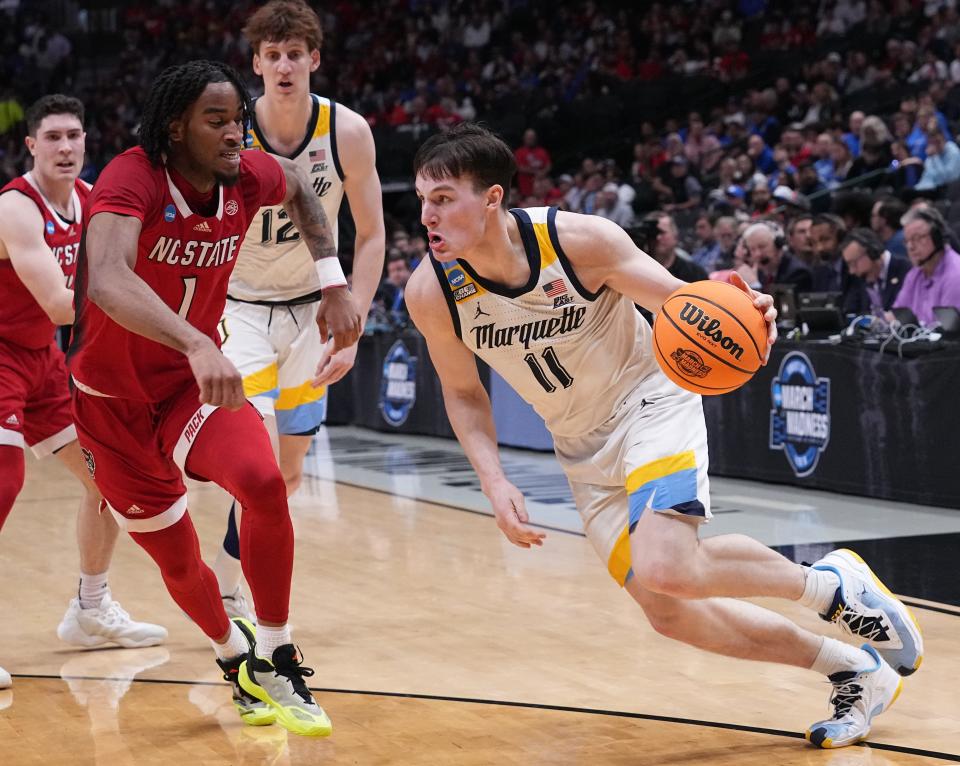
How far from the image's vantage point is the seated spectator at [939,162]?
12.2 metres

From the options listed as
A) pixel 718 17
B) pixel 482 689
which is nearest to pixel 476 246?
pixel 482 689

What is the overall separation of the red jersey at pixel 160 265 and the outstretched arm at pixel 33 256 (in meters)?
0.80

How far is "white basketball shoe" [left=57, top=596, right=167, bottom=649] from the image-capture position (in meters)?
5.25

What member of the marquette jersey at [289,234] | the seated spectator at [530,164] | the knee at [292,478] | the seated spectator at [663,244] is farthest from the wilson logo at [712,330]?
the seated spectator at [530,164]

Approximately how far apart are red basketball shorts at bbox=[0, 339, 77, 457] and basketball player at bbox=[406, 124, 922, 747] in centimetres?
Result: 183

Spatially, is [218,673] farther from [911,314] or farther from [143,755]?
[911,314]

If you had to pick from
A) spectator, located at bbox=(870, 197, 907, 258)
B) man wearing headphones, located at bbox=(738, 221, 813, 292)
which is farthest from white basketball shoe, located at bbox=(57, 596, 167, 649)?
spectator, located at bbox=(870, 197, 907, 258)

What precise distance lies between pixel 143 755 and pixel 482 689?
1.14 m

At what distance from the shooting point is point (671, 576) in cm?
359

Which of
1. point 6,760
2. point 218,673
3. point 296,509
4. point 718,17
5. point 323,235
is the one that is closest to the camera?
point 6,760

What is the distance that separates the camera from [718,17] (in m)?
19.9

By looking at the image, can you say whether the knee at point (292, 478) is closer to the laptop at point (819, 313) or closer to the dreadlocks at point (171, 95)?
the dreadlocks at point (171, 95)

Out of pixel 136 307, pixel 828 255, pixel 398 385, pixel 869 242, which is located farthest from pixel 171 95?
pixel 398 385

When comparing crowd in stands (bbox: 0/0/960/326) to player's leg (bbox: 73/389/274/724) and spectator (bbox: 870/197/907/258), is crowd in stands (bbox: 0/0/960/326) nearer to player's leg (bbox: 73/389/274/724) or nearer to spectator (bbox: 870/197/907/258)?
spectator (bbox: 870/197/907/258)
